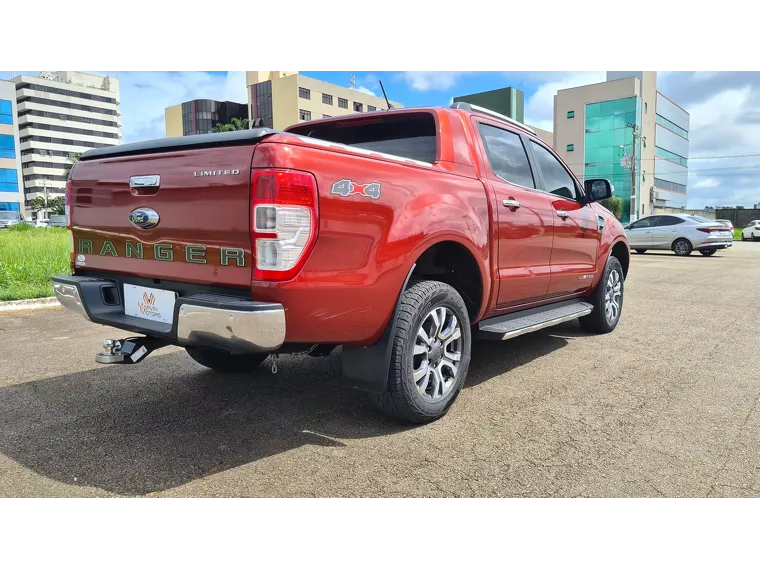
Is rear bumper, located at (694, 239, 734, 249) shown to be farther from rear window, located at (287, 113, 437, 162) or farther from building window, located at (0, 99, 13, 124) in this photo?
building window, located at (0, 99, 13, 124)

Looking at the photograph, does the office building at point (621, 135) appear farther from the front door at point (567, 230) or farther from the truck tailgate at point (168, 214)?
the truck tailgate at point (168, 214)

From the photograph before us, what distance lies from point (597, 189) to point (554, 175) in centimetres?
64

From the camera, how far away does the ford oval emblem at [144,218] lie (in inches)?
117

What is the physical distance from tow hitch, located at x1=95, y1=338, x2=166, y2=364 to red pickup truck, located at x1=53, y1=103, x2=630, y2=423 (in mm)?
10

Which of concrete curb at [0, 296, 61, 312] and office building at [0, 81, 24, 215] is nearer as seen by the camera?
concrete curb at [0, 296, 61, 312]

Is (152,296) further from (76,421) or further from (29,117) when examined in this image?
(29,117)

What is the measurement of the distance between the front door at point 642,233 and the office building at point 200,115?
72.4m

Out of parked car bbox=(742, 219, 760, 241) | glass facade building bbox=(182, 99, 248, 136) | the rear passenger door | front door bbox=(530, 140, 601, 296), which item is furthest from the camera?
glass facade building bbox=(182, 99, 248, 136)

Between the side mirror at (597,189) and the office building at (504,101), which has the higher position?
the office building at (504,101)

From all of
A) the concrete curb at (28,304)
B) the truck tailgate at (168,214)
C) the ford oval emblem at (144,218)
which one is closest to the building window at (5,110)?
the concrete curb at (28,304)

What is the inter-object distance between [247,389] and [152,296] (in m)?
1.28

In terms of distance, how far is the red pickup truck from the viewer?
259 centimetres

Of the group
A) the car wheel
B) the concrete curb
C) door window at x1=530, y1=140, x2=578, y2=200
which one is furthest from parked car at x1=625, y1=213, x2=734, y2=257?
the concrete curb
